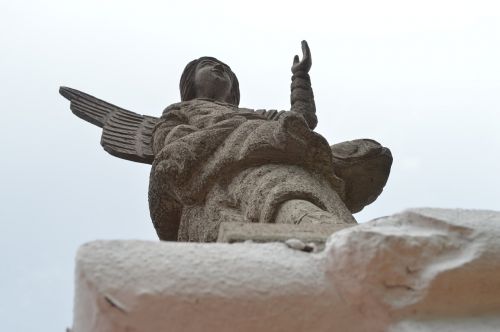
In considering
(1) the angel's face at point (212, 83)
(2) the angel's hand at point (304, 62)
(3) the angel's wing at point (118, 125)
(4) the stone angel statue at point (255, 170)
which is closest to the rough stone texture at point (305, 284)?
(4) the stone angel statue at point (255, 170)

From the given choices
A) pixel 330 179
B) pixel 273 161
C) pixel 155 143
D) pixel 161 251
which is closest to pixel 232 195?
pixel 273 161

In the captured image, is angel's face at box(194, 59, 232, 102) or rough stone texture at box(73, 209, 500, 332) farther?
angel's face at box(194, 59, 232, 102)

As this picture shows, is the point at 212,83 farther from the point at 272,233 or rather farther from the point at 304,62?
the point at 272,233

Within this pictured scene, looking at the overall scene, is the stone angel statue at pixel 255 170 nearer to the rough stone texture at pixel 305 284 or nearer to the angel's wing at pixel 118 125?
the angel's wing at pixel 118 125

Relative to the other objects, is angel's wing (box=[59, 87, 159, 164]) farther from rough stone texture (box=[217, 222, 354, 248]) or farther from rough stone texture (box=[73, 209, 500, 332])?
rough stone texture (box=[73, 209, 500, 332])

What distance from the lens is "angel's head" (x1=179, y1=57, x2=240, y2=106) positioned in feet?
16.4

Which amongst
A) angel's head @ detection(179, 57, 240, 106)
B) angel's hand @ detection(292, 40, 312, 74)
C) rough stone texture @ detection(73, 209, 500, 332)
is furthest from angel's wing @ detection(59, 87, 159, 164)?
rough stone texture @ detection(73, 209, 500, 332)

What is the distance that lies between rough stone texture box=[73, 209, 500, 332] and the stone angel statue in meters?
1.44

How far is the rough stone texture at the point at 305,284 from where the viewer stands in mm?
1096

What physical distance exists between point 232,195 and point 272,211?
0.42 metres

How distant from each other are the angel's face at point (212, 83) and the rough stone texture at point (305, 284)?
3.81 metres

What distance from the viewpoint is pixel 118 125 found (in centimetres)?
Result: 530

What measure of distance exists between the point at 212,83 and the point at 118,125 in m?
0.76

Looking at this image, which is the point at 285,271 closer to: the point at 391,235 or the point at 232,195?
the point at 391,235
